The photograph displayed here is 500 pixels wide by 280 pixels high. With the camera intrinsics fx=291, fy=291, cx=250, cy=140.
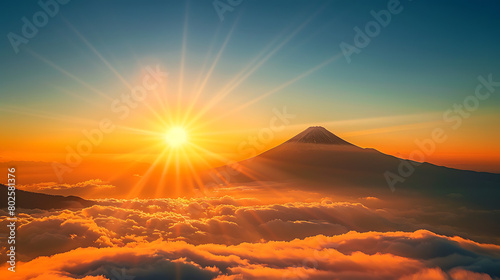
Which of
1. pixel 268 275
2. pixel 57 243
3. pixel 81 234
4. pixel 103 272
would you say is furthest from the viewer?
pixel 81 234

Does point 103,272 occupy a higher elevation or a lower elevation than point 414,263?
higher

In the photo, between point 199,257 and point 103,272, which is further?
point 199,257

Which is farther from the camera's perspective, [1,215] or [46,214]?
[46,214]

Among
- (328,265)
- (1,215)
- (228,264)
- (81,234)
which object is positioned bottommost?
(328,265)

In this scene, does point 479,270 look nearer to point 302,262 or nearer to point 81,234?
point 302,262

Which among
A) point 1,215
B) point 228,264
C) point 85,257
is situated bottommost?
point 228,264

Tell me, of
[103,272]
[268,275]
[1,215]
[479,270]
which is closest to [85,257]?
[103,272]

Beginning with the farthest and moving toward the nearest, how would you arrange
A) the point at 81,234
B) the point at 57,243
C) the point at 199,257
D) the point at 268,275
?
the point at 81,234
the point at 57,243
the point at 199,257
the point at 268,275

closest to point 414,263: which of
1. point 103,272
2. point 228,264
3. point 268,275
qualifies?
point 268,275

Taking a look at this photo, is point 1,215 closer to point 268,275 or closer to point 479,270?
point 268,275
